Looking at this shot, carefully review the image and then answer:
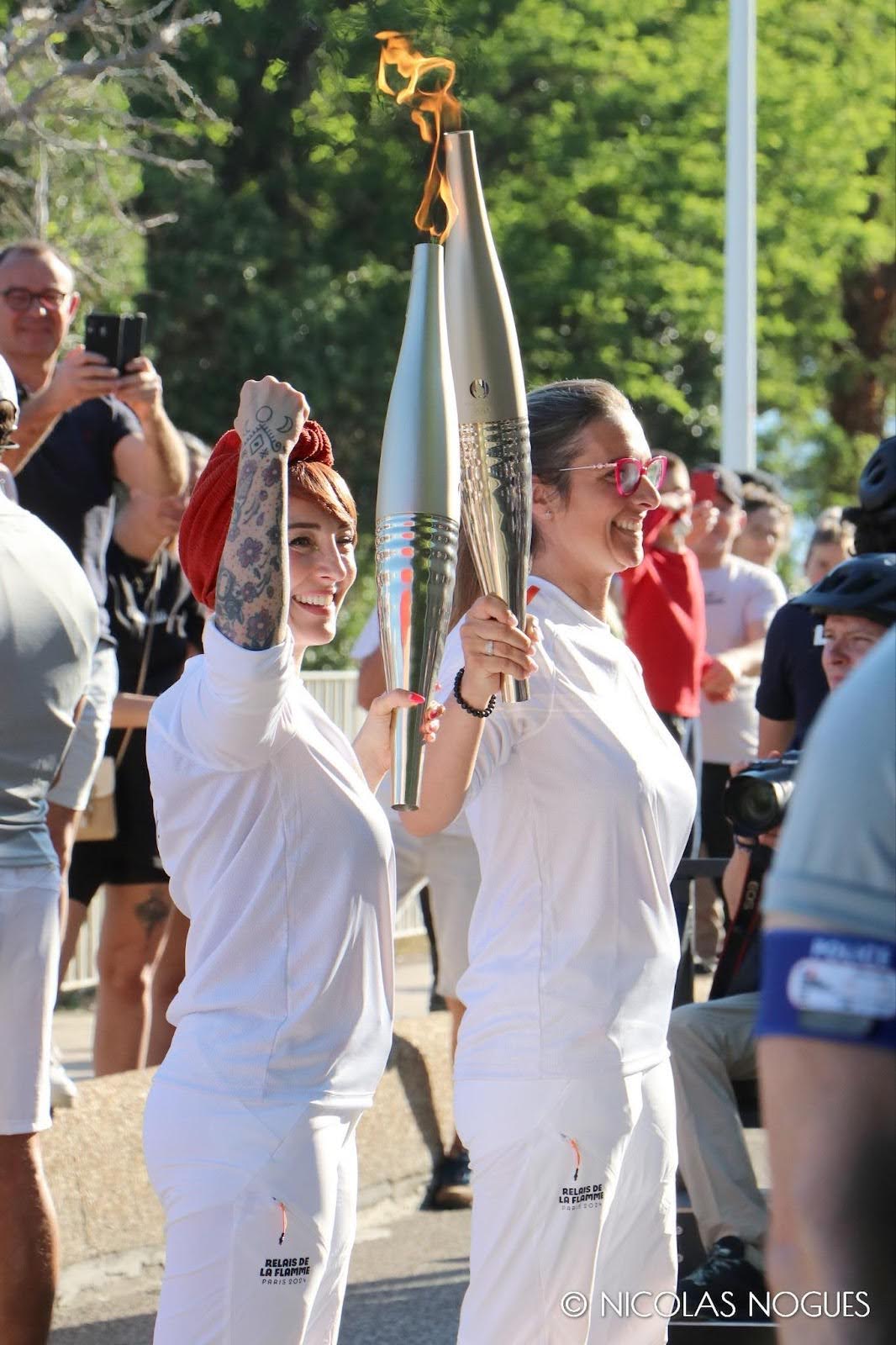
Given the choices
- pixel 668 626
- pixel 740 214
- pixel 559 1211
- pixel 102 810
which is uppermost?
pixel 740 214

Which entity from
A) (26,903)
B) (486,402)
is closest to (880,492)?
(486,402)

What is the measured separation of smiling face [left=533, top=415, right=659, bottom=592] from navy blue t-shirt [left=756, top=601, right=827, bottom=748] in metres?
2.07

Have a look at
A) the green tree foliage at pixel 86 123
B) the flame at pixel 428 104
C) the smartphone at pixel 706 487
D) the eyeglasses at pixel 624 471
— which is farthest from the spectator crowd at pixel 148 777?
the green tree foliage at pixel 86 123

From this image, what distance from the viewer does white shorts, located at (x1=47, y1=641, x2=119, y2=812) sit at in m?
5.30

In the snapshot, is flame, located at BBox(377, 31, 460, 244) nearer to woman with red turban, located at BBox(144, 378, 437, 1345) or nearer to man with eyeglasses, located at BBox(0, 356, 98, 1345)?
woman with red turban, located at BBox(144, 378, 437, 1345)

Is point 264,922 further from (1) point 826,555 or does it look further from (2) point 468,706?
(1) point 826,555

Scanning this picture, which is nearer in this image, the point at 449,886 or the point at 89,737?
the point at 89,737

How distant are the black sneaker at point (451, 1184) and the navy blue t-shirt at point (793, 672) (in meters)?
1.78

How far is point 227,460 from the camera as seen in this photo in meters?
2.89

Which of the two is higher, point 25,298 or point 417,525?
point 25,298

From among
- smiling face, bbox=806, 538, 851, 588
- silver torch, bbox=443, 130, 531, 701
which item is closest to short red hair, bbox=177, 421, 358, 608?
silver torch, bbox=443, 130, 531, 701

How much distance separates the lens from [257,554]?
2.64 meters

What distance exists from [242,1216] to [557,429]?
144 centimetres

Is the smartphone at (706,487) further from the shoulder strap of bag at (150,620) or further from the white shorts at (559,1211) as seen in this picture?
the white shorts at (559,1211)
